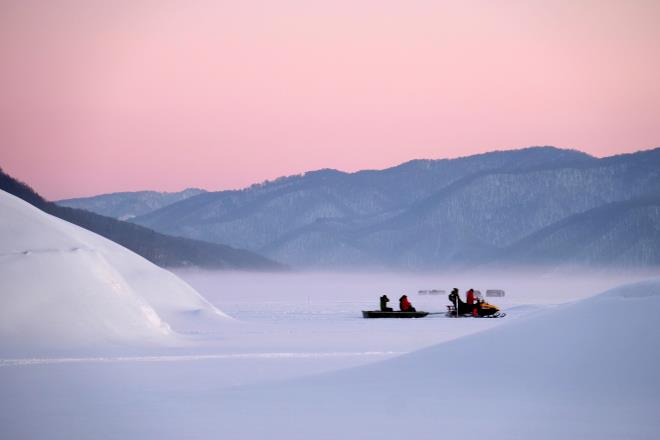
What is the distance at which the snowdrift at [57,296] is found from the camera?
1261 inches

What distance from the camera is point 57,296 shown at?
1345 inches

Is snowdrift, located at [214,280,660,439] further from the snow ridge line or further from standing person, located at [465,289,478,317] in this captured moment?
standing person, located at [465,289,478,317]

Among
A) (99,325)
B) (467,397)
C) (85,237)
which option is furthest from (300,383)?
(85,237)

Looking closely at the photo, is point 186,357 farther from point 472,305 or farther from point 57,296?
point 472,305

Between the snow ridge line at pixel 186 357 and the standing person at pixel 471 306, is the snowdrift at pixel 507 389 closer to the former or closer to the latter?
the snow ridge line at pixel 186 357

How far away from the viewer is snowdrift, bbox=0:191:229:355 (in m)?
32.0

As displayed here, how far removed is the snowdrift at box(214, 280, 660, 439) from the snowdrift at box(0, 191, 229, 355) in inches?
536

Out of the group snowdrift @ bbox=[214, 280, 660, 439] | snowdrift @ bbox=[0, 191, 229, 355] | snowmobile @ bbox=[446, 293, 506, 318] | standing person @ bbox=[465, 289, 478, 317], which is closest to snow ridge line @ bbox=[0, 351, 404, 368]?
snowdrift @ bbox=[0, 191, 229, 355]

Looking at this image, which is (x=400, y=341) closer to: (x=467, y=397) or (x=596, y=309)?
(x=596, y=309)

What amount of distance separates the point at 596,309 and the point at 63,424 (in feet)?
34.9

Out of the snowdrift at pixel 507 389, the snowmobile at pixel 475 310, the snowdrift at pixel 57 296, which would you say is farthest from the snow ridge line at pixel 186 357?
the snowmobile at pixel 475 310

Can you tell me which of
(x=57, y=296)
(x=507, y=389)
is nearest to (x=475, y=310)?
(x=57, y=296)

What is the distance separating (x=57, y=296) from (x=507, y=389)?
2002 centimetres

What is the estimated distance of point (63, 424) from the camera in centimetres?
1606
